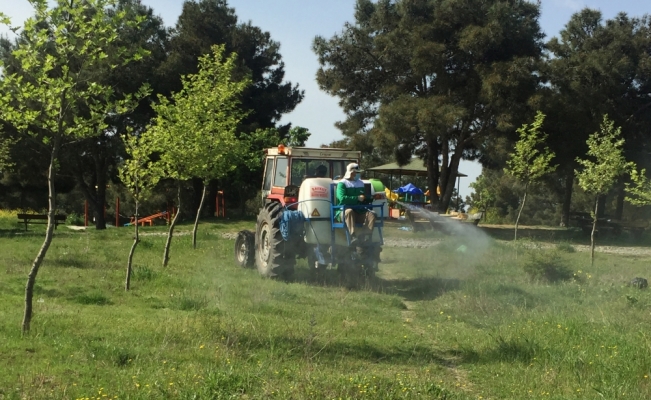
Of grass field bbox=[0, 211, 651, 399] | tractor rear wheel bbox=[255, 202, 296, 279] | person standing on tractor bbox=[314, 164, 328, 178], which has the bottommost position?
grass field bbox=[0, 211, 651, 399]

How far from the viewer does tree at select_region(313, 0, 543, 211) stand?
28.8 meters

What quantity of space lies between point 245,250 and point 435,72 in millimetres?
16997

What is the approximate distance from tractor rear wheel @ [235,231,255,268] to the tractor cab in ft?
4.35

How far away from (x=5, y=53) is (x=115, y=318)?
30.4 meters

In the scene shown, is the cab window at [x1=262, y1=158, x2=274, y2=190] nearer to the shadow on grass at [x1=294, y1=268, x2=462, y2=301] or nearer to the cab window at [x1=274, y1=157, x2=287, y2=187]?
the cab window at [x1=274, y1=157, x2=287, y2=187]

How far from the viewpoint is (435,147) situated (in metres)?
34.8

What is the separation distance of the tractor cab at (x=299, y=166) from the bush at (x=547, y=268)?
4487mm

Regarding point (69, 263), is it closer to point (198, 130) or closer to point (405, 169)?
point (198, 130)

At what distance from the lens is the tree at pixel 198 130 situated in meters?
16.1

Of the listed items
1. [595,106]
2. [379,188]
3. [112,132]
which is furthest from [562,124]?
[112,132]

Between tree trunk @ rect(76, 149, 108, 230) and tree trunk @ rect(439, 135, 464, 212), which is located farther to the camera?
tree trunk @ rect(76, 149, 108, 230)

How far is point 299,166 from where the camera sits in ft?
50.3

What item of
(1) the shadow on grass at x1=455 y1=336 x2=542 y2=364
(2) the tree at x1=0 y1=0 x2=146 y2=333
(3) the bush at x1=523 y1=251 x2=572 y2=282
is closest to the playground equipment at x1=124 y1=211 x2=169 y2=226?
(3) the bush at x1=523 y1=251 x2=572 y2=282

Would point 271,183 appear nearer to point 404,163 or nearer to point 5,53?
point 404,163
